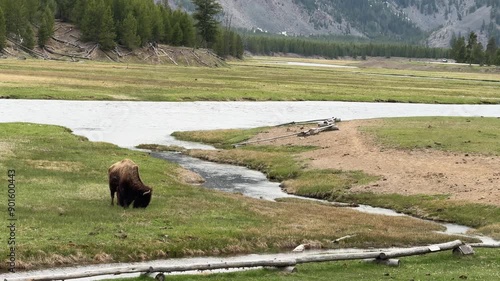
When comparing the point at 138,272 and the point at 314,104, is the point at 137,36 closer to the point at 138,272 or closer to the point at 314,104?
the point at 314,104

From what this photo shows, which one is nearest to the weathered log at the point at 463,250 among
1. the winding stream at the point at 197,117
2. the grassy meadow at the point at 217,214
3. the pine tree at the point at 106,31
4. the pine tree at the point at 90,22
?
the grassy meadow at the point at 217,214

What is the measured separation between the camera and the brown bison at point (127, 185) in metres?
31.6

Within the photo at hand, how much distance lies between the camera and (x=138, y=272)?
73.5 ft

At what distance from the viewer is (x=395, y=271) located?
82.8 ft

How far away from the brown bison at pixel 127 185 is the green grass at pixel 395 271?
9068 millimetres

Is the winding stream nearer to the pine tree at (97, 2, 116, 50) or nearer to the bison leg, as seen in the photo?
the bison leg

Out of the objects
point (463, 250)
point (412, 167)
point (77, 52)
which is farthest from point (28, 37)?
point (463, 250)

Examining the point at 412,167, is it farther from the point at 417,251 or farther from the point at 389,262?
the point at 389,262

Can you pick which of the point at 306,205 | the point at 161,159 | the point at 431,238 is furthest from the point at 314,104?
the point at 431,238

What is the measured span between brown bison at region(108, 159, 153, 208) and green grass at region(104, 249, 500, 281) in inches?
357

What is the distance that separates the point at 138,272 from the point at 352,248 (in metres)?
10.6

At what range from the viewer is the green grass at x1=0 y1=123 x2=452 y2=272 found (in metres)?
26.1

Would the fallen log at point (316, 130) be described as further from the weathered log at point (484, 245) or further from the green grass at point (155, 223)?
the weathered log at point (484, 245)

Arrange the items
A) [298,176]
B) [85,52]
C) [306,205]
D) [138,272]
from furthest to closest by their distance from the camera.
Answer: [85,52] < [298,176] < [306,205] < [138,272]
